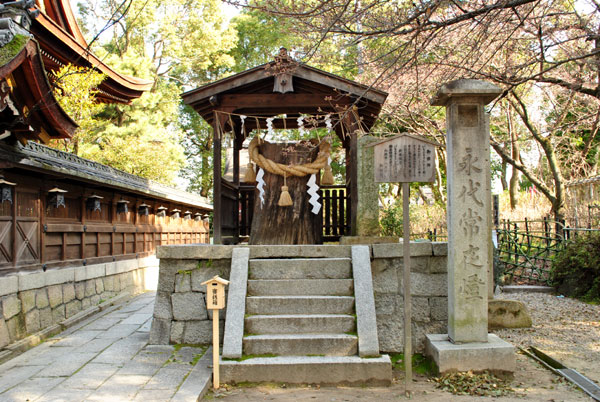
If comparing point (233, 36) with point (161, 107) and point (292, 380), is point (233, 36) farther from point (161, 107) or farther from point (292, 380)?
point (292, 380)

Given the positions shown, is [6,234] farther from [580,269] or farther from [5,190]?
[580,269]

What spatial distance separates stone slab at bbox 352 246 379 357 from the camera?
18.3ft

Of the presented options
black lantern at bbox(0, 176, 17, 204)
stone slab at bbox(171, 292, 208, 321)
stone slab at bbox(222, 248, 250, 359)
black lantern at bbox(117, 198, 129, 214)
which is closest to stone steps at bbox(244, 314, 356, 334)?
stone slab at bbox(222, 248, 250, 359)

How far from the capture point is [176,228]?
744 inches

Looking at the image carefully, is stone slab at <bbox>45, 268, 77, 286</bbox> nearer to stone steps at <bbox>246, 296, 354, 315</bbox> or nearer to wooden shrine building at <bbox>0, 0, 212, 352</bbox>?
wooden shrine building at <bbox>0, 0, 212, 352</bbox>

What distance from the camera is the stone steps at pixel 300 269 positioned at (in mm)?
6730

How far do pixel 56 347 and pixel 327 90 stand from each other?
5.94m

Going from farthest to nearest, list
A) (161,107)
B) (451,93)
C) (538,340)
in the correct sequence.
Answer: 1. (161,107)
2. (538,340)
3. (451,93)

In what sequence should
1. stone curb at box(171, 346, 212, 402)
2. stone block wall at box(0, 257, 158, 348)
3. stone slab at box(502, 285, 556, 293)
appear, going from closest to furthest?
stone curb at box(171, 346, 212, 402)
stone block wall at box(0, 257, 158, 348)
stone slab at box(502, 285, 556, 293)

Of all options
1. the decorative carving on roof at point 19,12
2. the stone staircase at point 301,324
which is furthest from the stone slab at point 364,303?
the decorative carving on roof at point 19,12

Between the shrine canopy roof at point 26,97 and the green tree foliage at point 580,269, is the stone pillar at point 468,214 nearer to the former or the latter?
the shrine canopy roof at point 26,97

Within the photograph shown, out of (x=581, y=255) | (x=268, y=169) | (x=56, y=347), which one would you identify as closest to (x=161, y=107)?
(x=268, y=169)

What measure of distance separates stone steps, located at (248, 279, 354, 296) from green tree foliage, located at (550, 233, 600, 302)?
24.5 ft

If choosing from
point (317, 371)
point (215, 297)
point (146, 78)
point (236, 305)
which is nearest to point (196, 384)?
point (215, 297)
